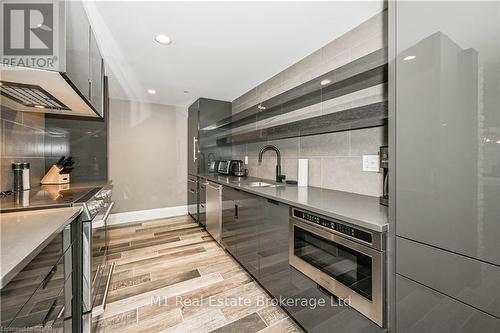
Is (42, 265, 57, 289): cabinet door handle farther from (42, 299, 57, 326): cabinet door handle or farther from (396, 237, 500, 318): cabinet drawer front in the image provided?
(396, 237, 500, 318): cabinet drawer front

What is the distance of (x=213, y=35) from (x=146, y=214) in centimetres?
350

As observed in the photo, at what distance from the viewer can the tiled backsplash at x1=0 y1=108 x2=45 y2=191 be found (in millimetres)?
1512

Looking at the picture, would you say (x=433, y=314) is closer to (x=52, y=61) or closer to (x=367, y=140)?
(x=367, y=140)

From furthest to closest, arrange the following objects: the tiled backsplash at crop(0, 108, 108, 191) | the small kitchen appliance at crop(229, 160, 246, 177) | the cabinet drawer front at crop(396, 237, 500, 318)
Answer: the small kitchen appliance at crop(229, 160, 246, 177) → the tiled backsplash at crop(0, 108, 108, 191) → the cabinet drawer front at crop(396, 237, 500, 318)

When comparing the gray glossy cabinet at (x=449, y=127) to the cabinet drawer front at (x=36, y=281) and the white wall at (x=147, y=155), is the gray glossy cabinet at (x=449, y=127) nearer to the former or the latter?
the cabinet drawer front at (x=36, y=281)

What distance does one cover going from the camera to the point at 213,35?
1.83 meters

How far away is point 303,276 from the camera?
4.39 ft

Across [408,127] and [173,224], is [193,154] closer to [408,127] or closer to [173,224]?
[173,224]

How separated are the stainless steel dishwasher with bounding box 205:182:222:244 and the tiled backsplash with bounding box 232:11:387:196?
0.97 meters

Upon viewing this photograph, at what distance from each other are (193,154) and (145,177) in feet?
3.61

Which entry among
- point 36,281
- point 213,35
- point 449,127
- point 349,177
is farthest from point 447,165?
point 213,35

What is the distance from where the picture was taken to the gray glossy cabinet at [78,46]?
46.4 inches

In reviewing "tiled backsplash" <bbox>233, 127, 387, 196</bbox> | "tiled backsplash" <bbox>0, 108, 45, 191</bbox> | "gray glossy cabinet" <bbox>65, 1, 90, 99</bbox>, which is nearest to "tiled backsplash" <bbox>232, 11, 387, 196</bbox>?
"tiled backsplash" <bbox>233, 127, 387, 196</bbox>

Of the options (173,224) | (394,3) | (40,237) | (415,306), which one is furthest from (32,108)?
(415,306)
